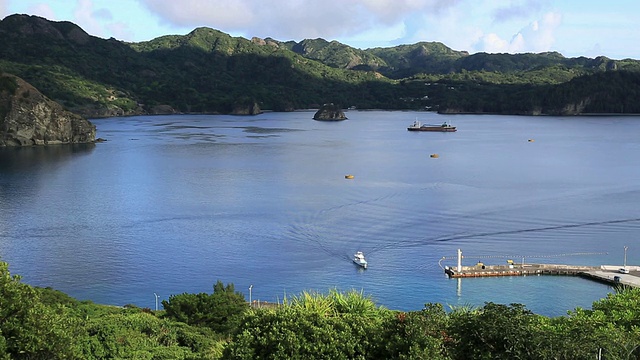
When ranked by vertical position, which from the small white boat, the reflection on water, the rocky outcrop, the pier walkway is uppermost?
the rocky outcrop

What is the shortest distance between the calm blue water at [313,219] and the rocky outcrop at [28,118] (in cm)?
777

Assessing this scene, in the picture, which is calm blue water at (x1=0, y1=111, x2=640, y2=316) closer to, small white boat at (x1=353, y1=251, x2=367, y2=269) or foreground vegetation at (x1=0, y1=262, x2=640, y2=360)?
small white boat at (x1=353, y1=251, x2=367, y2=269)

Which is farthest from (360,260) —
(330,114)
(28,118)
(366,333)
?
(330,114)

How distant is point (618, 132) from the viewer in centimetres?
14200

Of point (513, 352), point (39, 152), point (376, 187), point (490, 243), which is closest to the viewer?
point (513, 352)

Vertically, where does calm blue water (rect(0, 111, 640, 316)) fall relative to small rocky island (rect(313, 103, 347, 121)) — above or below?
below

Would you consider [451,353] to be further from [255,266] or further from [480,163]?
[480,163]

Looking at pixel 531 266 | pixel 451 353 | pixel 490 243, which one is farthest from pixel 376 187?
pixel 451 353

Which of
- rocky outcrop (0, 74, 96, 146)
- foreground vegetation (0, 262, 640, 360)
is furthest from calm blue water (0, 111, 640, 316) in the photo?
foreground vegetation (0, 262, 640, 360)

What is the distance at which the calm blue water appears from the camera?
3872 cm

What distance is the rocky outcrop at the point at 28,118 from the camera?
4301 inches

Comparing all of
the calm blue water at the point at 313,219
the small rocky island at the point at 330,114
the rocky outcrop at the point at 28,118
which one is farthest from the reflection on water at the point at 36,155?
the small rocky island at the point at 330,114

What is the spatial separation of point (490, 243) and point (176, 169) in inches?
1919

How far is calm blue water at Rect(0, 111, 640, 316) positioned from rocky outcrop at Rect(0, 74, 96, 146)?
777cm
